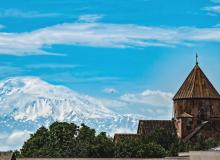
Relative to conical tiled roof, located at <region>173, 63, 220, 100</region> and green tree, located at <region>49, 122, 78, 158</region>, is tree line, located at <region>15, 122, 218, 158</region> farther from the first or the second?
conical tiled roof, located at <region>173, 63, 220, 100</region>

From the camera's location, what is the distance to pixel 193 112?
151125 mm

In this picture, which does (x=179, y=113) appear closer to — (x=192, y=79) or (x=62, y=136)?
(x=192, y=79)

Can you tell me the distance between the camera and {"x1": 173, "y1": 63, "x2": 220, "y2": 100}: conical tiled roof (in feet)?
496

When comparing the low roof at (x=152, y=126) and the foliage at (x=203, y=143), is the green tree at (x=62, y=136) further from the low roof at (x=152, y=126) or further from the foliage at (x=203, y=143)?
the low roof at (x=152, y=126)

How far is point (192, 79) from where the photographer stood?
153 metres

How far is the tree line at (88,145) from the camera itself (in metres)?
120

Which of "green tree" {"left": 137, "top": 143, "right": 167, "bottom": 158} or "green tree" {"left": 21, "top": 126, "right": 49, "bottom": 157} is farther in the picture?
"green tree" {"left": 137, "top": 143, "right": 167, "bottom": 158}

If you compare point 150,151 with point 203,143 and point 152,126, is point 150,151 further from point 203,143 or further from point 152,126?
point 152,126

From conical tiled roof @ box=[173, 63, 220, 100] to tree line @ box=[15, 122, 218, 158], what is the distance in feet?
46.3

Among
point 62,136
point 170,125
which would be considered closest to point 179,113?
point 170,125

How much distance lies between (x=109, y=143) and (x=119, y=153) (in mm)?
2961

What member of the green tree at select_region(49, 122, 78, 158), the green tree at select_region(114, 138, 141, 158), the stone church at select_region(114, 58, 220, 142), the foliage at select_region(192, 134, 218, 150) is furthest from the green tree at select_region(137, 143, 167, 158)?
the stone church at select_region(114, 58, 220, 142)

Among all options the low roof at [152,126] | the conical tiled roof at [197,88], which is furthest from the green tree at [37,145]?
the conical tiled roof at [197,88]

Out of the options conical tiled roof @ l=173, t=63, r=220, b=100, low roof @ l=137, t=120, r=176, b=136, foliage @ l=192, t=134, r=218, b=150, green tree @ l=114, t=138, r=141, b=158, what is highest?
conical tiled roof @ l=173, t=63, r=220, b=100
